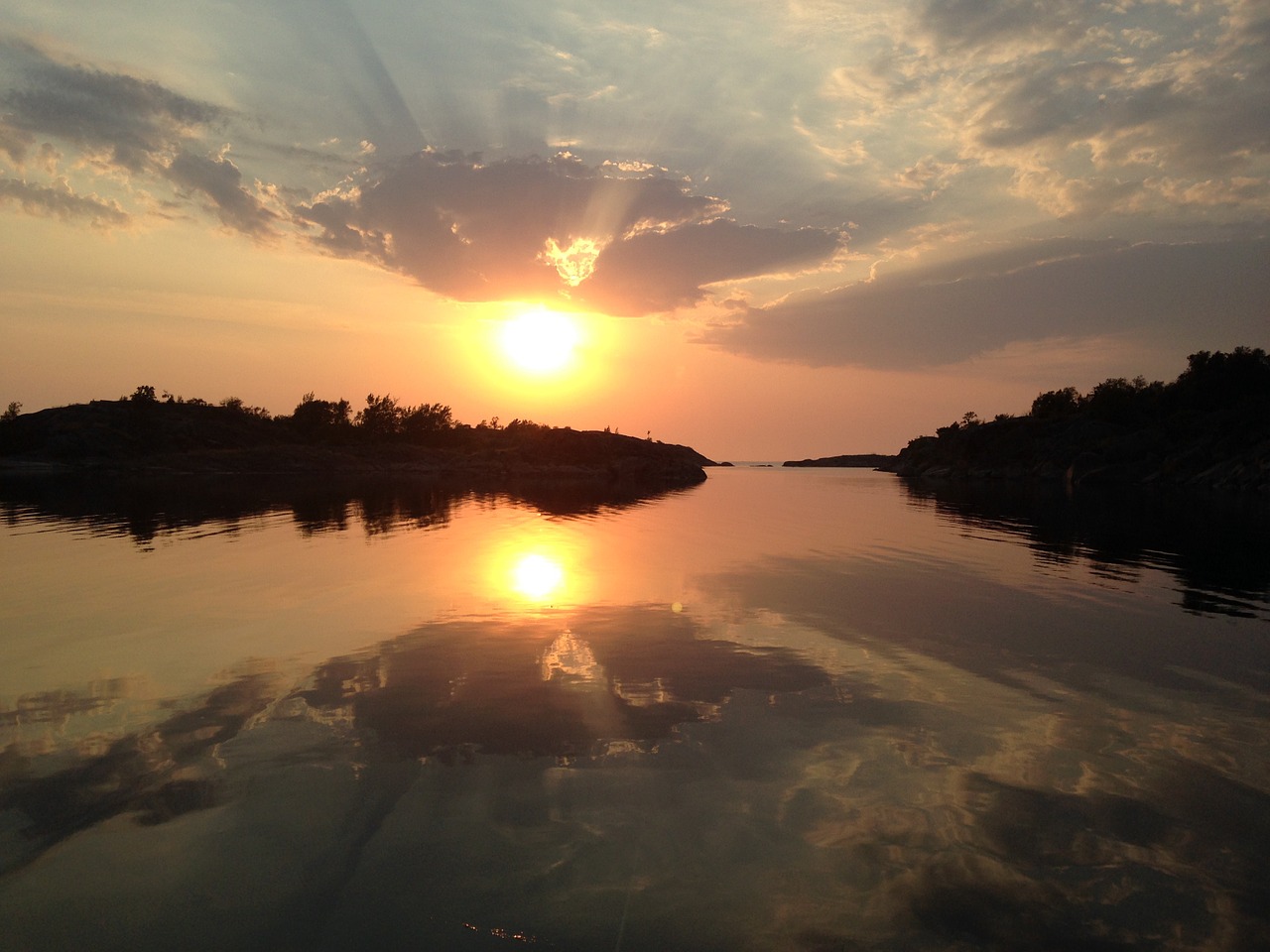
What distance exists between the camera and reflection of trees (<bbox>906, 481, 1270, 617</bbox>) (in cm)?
2248

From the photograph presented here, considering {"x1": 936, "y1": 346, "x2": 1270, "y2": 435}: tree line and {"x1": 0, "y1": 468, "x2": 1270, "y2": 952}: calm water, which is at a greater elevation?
{"x1": 936, "y1": 346, "x2": 1270, "y2": 435}: tree line

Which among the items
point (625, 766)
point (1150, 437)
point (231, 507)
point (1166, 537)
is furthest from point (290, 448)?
point (1150, 437)

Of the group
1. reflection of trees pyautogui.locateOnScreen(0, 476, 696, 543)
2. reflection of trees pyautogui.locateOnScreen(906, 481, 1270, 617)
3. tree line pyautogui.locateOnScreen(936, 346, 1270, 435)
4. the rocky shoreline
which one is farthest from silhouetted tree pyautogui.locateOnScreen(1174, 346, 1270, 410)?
reflection of trees pyautogui.locateOnScreen(0, 476, 696, 543)

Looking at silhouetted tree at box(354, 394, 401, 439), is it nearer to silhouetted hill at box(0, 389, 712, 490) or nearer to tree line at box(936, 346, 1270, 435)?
silhouetted hill at box(0, 389, 712, 490)

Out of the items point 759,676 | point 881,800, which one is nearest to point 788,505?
point 759,676

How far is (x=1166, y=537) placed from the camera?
37.4 metres

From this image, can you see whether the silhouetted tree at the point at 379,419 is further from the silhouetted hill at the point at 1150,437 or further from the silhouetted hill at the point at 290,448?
the silhouetted hill at the point at 1150,437

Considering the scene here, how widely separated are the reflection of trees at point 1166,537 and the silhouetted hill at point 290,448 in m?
51.3

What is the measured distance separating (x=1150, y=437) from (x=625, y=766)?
149 metres

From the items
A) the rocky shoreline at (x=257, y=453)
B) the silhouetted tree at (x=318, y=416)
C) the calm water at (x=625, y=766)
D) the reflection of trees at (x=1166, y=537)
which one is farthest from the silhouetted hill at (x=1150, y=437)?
the silhouetted tree at (x=318, y=416)

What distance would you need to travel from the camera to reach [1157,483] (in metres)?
113

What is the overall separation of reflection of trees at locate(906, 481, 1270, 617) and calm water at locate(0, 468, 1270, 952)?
1716 millimetres

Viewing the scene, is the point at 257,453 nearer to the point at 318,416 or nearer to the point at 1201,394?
the point at 318,416

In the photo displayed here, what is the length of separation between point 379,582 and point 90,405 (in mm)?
151887
